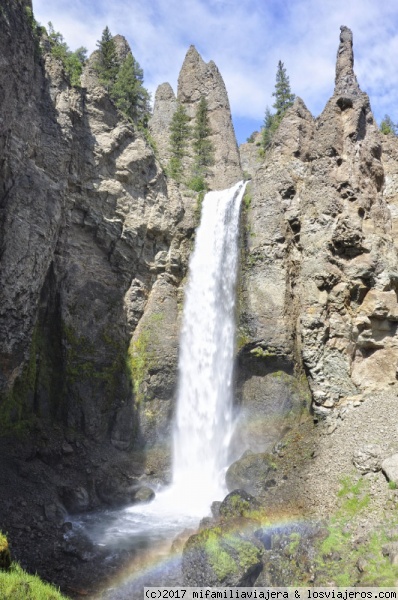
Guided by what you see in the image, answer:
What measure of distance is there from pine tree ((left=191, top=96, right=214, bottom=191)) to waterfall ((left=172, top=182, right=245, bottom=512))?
1447cm

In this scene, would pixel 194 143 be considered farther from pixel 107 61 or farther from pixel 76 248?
pixel 76 248

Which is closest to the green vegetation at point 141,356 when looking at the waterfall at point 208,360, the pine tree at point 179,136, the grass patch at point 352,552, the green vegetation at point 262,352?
the waterfall at point 208,360

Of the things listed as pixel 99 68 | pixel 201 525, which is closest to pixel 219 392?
pixel 201 525

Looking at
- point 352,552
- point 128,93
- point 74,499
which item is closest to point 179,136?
point 128,93

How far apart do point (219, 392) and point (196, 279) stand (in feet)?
24.8

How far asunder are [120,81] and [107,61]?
4238 mm

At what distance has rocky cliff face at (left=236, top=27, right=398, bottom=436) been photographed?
77.2ft

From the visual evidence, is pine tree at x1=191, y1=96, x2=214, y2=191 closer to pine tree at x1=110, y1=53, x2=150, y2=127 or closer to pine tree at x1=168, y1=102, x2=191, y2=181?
pine tree at x1=168, y1=102, x2=191, y2=181

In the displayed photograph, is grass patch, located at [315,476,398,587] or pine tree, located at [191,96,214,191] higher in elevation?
pine tree, located at [191,96,214,191]

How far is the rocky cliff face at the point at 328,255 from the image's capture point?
77.2 feet

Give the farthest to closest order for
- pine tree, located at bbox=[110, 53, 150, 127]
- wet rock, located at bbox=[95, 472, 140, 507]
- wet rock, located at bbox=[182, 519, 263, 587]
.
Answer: pine tree, located at bbox=[110, 53, 150, 127] < wet rock, located at bbox=[95, 472, 140, 507] < wet rock, located at bbox=[182, 519, 263, 587]

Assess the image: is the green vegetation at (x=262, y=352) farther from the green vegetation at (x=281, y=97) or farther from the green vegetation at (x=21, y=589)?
the green vegetation at (x=281, y=97)

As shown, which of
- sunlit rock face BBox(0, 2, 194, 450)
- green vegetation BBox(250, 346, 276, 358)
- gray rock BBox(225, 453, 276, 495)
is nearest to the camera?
gray rock BBox(225, 453, 276, 495)

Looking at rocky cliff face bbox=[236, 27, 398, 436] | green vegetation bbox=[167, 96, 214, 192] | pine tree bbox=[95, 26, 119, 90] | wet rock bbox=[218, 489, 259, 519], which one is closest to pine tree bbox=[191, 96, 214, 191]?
green vegetation bbox=[167, 96, 214, 192]
